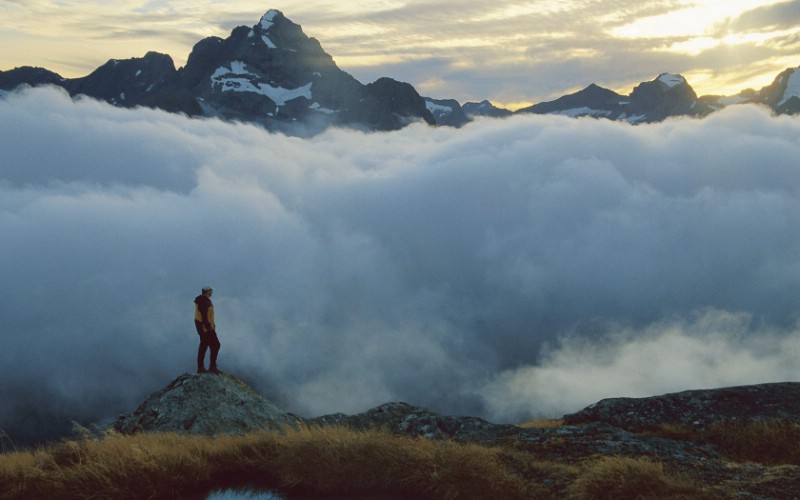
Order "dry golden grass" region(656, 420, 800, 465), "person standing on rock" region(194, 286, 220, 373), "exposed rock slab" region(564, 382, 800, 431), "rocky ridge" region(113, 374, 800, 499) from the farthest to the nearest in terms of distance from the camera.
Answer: "person standing on rock" region(194, 286, 220, 373) → "exposed rock slab" region(564, 382, 800, 431) → "dry golden grass" region(656, 420, 800, 465) → "rocky ridge" region(113, 374, 800, 499)

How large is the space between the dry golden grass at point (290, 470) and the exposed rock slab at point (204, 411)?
4570 millimetres

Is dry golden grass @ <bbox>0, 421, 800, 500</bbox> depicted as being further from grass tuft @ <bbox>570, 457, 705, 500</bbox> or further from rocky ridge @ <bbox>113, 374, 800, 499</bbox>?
rocky ridge @ <bbox>113, 374, 800, 499</bbox>

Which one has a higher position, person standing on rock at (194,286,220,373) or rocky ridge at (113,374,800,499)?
person standing on rock at (194,286,220,373)

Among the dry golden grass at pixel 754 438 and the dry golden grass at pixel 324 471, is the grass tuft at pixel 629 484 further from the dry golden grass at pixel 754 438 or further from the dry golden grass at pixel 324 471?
the dry golden grass at pixel 754 438

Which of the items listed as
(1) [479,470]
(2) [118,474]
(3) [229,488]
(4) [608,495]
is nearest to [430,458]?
(1) [479,470]

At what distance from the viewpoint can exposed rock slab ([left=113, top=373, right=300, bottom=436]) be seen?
52.9ft

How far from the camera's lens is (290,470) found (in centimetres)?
1055

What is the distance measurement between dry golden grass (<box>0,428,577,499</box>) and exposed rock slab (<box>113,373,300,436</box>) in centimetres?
457

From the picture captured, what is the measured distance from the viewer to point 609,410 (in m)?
16.4

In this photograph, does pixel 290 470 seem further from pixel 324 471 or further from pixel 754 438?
pixel 754 438

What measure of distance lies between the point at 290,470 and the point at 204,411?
700 centimetres

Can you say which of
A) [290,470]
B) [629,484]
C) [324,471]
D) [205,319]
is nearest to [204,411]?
[205,319]

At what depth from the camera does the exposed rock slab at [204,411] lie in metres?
16.1

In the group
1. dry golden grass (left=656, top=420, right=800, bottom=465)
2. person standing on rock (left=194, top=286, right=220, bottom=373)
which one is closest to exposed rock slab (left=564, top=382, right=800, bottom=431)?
dry golden grass (left=656, top=420, right=800, bottom=465)
